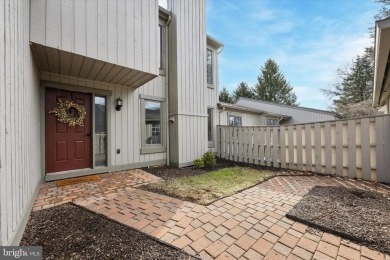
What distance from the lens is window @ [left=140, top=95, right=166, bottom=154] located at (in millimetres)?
5684

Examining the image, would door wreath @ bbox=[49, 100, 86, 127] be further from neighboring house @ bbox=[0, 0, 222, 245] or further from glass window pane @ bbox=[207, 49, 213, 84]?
glass window pane @ bbox=[207, 49, 213, 84]

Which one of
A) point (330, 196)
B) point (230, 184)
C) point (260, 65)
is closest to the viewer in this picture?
point (330, 196)

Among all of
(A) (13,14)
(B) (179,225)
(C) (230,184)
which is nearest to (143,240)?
(B) (179,225)

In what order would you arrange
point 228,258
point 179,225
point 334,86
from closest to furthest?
point 228,258 → point 179,225 → point 334,86

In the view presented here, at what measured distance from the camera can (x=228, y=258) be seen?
1622 mm

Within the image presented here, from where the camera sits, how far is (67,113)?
4445 millimetres

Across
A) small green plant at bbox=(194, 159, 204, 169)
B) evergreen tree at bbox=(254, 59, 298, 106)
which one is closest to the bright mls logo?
small green plant at bbox=(194, 159, 204, 169)

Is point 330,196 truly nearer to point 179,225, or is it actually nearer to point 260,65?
point 179,225

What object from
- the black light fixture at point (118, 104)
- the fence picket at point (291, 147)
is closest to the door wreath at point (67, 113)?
the black light fixture at point (118, 104)

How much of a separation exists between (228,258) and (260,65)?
33058 mm

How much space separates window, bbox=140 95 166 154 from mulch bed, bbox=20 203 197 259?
3.38 meters

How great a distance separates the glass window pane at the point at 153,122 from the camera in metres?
5.81

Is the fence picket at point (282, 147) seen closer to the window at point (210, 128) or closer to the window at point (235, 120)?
the window at point (210, 128)

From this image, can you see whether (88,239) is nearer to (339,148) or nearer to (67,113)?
(67,113)
